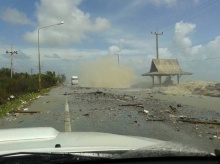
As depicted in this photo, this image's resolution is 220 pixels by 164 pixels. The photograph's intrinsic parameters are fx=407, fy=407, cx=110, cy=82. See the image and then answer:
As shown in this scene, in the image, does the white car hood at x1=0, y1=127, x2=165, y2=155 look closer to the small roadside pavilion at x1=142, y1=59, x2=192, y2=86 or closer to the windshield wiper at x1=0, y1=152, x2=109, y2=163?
the windshield wiper at x1=0, y1=152, x2=109, y2=163

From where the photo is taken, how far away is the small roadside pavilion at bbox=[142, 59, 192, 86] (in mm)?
75500

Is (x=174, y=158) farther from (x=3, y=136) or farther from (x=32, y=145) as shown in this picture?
(x=3, y=136)

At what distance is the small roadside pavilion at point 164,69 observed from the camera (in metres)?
75.5

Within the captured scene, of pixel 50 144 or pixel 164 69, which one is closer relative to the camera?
pixel 50 144

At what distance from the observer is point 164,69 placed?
7644cm

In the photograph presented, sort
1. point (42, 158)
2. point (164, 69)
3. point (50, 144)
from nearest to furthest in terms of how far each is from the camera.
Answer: point (42, 158)
point (50, 144)
point (164, 69)

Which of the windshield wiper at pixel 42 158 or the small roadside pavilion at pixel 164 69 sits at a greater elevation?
the small roadside pavilion at pixel 164 69

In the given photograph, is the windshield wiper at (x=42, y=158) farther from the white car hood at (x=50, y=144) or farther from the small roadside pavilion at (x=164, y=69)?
the small roadside pavilion at (x=164, y=69)

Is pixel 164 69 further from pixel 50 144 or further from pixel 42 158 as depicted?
pixel 42 158

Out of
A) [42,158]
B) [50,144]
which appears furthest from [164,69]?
[42,158]

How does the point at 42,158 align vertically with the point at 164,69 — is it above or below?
below

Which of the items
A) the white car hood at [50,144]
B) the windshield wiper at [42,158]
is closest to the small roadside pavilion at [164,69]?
the white car hood at [50,144]

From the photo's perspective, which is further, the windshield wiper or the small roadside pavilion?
the small roadside pavilion

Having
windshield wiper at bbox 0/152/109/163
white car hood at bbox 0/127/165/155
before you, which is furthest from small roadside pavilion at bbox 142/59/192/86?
windshield wiper at bbox 0/152/109/163
